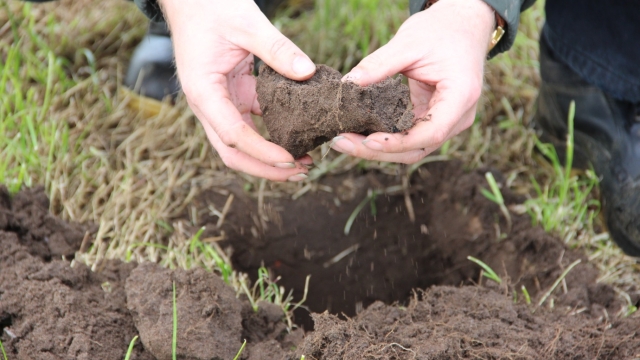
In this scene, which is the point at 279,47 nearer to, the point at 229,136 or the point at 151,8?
the point at 229,136

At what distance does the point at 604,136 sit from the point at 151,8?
1.64 metres

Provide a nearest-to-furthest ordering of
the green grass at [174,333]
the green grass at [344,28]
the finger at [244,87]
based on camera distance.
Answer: the green grass at [174,333] → the finger at [244,87] → the green grass at [344,28]

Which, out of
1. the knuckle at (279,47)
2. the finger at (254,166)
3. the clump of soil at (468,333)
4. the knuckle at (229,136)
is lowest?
the clump of soil at (468,333)

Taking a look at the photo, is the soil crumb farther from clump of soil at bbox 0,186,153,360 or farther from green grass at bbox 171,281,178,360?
green grass at bbox 171,281,178,360

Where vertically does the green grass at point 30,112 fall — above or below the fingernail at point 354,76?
below

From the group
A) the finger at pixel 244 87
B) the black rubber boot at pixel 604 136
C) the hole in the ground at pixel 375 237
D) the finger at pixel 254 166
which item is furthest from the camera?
the hole in the ground at pixel 375 237

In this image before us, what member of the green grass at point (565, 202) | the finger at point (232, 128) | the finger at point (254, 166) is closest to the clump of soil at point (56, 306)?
the finger at point (254, 166)

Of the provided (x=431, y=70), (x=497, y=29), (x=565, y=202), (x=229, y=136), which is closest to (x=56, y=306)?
(x=229, y=136)

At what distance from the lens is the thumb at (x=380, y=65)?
1.36 metres

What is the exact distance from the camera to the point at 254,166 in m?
1.57

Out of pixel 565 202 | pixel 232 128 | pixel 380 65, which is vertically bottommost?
pixel 565 202

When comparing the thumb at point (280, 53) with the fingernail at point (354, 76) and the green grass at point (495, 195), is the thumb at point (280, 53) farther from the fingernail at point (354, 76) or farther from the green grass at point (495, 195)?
the green grass at point (495, 195)

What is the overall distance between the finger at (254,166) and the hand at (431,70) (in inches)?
6.3

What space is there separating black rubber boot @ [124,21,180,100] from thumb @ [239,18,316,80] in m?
1.12
